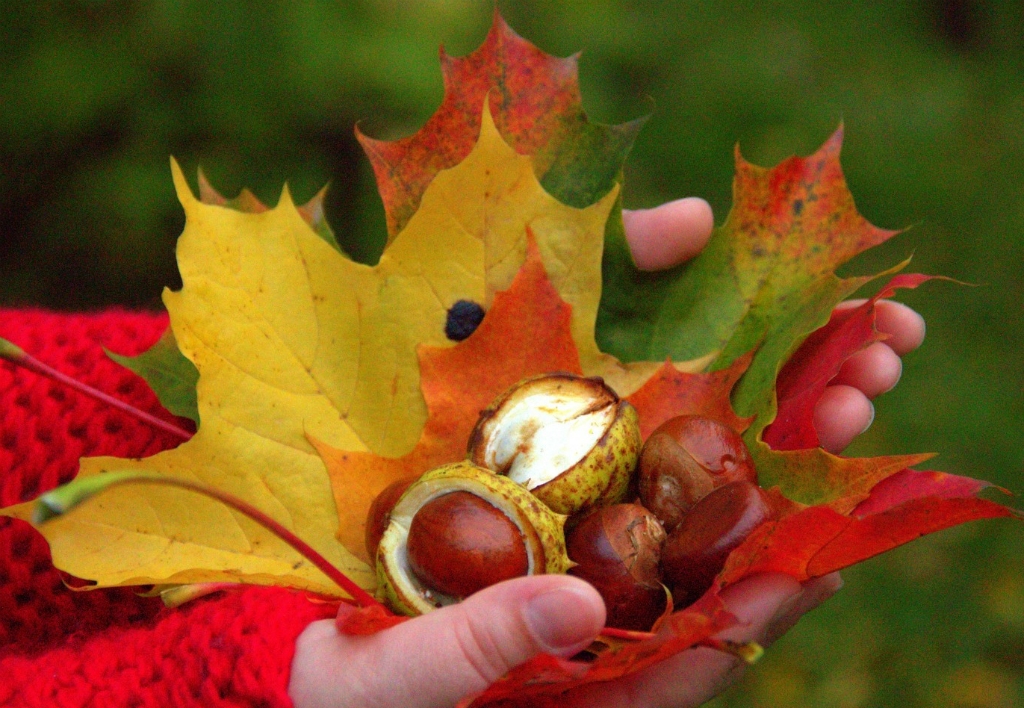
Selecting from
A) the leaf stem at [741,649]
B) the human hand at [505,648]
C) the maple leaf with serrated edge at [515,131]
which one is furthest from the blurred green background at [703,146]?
the leaf stem at [741,649]

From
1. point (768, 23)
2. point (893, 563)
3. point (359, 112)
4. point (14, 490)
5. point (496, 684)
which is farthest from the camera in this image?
point (768, 23)

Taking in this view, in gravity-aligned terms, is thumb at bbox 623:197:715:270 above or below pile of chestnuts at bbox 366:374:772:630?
above

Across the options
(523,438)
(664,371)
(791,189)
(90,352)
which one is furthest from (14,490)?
(791,189)

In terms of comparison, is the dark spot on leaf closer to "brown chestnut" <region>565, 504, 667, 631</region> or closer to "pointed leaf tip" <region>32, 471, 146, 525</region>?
"brown chestnut" <region>565, 504, 667, 631</region>

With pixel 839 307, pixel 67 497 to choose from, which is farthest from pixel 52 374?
pixel 839 307

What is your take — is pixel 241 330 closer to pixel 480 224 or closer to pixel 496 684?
pixel 480 224

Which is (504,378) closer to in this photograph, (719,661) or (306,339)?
(306,339)

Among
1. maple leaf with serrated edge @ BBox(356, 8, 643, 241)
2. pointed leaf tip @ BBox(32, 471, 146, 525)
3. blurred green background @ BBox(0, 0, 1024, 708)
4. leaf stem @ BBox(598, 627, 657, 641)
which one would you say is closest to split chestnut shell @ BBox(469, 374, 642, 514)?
leaf stem @ BBox(598, 627, 657, 641)
